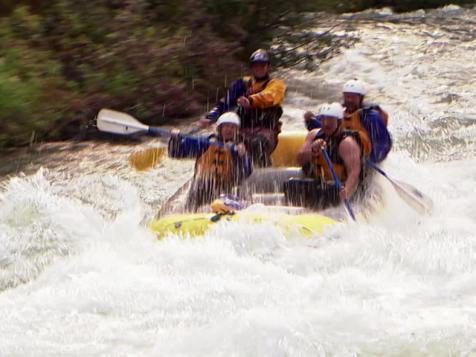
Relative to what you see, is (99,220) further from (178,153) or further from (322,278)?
(322,278)

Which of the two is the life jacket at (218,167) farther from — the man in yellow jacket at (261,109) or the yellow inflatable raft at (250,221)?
the man in yellow jacket at (261,109)

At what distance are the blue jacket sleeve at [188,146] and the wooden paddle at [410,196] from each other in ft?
3.99

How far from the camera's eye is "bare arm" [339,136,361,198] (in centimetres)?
721

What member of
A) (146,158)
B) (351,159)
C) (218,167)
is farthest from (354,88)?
(146,158)

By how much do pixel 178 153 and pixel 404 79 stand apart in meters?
6.43

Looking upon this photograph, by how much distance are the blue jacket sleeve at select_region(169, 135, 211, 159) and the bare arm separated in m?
0.99

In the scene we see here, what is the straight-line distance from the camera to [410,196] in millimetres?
7688

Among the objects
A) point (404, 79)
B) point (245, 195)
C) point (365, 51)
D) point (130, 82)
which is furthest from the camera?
point (365, 51)

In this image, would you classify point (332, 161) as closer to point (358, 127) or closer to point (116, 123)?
point (358, 127)

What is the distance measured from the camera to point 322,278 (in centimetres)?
615

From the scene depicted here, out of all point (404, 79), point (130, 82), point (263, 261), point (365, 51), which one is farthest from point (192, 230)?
point (365, 51)

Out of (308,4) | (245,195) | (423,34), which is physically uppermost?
(245,195)

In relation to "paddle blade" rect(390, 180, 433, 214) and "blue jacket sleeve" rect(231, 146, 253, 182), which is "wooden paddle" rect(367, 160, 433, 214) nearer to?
"paddle blade" rect(390, 180, 433, 214)

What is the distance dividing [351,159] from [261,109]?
4.58 ft
